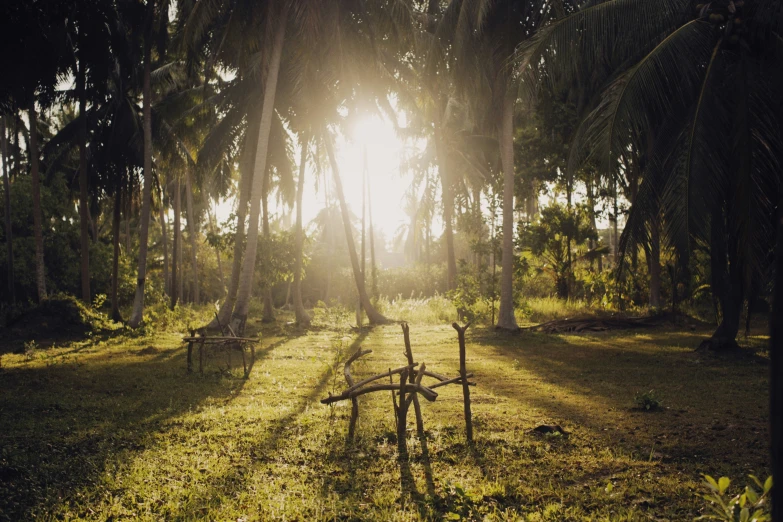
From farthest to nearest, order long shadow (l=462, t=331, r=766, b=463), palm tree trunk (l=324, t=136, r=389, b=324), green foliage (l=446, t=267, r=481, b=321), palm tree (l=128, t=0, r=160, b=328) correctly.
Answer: palm tree trunk (l=324, t=136, r=389, b=324), green foliage (l=446, t=267, r=481, b=321), palm tree (l=128, t=0, r=160, b=328), long shadow (l=462, t=331, r=766, b=463)

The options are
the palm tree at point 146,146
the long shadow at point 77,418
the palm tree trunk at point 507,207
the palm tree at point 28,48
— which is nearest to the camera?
the long shadow at point 77,418

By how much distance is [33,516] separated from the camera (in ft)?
13.5

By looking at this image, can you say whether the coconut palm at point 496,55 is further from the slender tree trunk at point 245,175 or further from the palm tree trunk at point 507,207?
the slender tree trunk at point 245,175

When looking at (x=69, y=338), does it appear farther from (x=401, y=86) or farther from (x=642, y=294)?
(x=642, y=294)

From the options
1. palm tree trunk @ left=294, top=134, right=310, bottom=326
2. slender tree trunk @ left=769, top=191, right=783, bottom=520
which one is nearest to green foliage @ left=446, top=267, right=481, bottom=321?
palm tree trunk @ left=294, top=134, right=310, bottom=326

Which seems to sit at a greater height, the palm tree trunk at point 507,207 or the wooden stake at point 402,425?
the palm tree trunk at point 507,207

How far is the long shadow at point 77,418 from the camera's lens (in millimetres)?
4719

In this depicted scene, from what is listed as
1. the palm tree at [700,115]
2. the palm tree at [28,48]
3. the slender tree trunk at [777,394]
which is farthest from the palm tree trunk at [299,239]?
the slender tree trunk at [777,394]

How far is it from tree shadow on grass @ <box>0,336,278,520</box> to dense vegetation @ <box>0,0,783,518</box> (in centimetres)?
413

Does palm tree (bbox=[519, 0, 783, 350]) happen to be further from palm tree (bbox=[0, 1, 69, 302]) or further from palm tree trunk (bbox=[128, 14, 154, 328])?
palm tree trunk (bbox=[128, 14, 154, 328])

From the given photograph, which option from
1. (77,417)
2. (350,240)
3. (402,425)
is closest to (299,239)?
(350,240)

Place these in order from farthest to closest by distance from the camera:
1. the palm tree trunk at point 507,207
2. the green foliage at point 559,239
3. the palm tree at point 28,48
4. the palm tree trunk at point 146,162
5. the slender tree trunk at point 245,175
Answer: the green foliage at point 559,239 < the slender tree trunk at point 245,175 < the palm tree trunk at point 146,162 < the palm tree trunk at point 507,207 < the palm tree at point 28,48

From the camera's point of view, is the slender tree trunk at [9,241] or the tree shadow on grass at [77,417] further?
the slender tree trunk at [9,241]

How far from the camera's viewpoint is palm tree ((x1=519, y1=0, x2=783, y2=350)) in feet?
23.0
